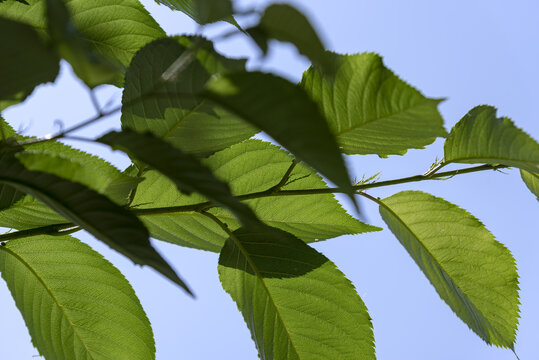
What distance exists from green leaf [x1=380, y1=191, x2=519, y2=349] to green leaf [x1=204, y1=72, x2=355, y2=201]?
0.49m

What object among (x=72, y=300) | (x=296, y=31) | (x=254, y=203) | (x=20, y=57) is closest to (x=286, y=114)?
(x=296, y=31)

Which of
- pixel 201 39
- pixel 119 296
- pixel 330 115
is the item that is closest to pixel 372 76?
pixel 330 115

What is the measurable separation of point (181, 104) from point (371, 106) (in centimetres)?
21

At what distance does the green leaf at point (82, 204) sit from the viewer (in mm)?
460

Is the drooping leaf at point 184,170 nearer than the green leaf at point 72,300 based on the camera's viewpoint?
Yes

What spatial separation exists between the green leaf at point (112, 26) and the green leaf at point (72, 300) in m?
0.28

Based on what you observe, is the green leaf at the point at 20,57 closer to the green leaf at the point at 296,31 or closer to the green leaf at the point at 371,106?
the green leaf at the point at 296,31

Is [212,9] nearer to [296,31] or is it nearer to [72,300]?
[296,31]

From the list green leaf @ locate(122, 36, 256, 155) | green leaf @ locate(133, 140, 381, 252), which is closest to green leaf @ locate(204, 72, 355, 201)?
green leaf @ locate(122, 36, 256, 155)

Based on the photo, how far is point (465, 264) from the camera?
0.82 meters

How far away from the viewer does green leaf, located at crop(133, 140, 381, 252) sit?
30.7 inches

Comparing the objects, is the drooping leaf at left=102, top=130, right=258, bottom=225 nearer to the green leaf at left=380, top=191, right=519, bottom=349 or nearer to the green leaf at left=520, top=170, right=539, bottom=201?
the green leaf at left=380, top=191, right=519, bottom=349

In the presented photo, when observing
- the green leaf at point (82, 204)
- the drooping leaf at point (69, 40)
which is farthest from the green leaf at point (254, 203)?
the drooping leaf at point (69, 40)

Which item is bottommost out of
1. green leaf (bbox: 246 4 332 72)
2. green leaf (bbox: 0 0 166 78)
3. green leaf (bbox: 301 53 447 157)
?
green leaf (bbox: 246 4 332 72)
